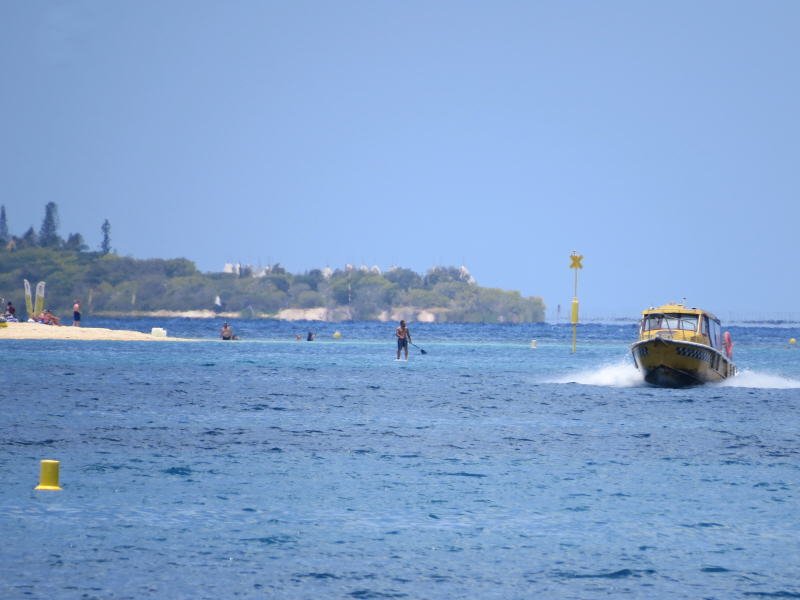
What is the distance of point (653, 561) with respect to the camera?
13727mm

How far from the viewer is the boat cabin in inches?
1722

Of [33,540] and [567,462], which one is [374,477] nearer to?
[567,462]

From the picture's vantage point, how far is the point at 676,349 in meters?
42.7

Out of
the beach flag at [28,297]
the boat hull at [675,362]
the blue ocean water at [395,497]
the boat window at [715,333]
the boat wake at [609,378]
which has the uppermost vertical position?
the beach flag at [28,297]

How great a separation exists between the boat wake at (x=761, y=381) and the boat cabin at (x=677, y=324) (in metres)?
3.67

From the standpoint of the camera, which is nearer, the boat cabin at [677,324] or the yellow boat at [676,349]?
the yellow boat at [676,349]

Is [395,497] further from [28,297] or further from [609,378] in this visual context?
[28,297]

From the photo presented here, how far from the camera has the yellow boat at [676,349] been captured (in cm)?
4297

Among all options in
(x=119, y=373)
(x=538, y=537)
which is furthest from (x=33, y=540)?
(x=119, y=373)

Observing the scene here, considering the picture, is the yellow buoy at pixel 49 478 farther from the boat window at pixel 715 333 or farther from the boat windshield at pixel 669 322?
the boat window at pixel 715 333

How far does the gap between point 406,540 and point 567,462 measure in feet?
27.4

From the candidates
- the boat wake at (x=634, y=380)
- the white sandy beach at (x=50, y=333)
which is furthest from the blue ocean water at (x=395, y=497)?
the white sandy beach at (x=50, y=333)

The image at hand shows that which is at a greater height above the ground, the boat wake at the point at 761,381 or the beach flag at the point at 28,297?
the beach flag at the point at 28,297

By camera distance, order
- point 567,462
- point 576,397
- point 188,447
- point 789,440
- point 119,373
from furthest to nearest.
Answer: point 119,373
point 576,397
point 789,440
point 188,447
point 567,462
